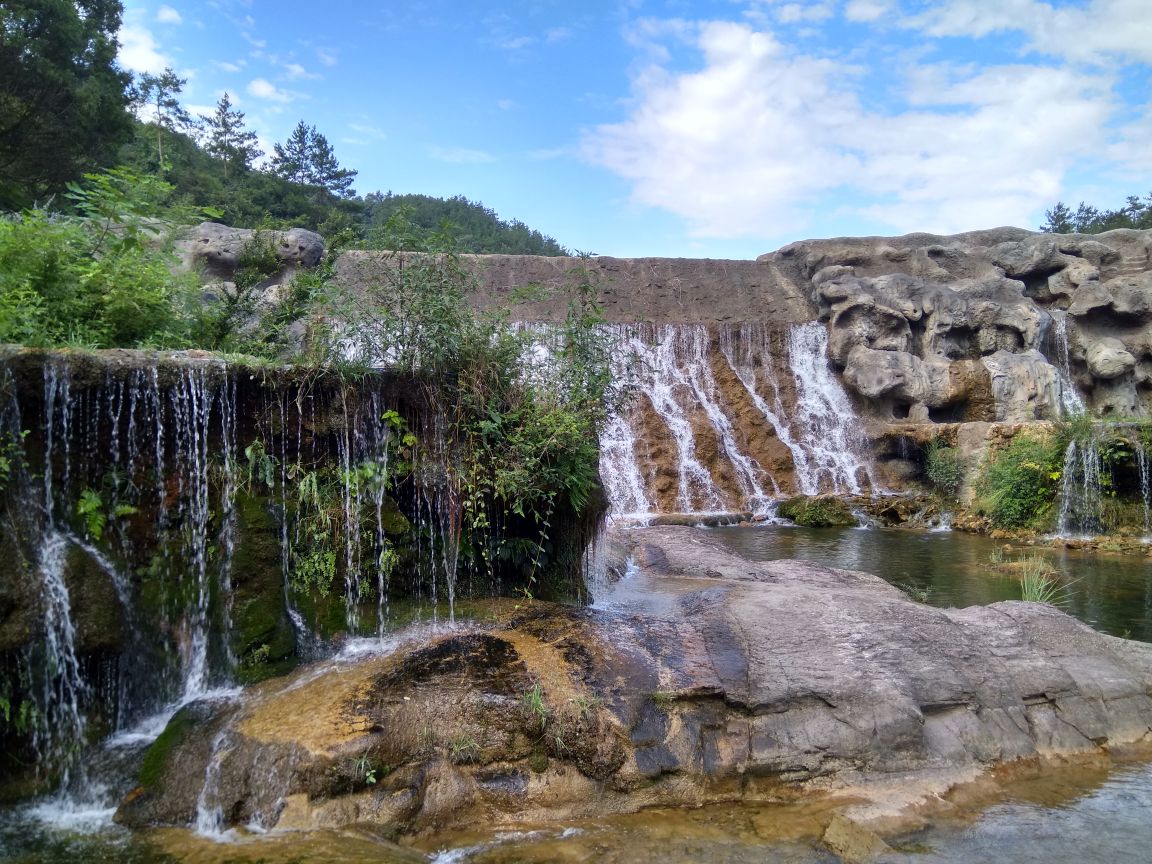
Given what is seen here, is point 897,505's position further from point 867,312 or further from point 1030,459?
point 867,312

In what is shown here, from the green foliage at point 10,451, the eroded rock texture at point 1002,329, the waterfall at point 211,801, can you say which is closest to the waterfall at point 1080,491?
the eroded rock texture at point 1002,329

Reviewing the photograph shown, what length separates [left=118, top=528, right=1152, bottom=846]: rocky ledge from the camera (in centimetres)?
415

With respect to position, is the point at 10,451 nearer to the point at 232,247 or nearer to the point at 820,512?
the point at 820,512

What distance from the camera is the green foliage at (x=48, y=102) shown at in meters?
13.8

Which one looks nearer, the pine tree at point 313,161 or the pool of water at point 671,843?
the pool of water at point 671,843

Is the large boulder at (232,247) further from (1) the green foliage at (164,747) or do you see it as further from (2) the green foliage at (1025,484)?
(2) the green foliage at (1025,484)

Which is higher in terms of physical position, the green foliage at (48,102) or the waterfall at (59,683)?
the green foliage at (48,102)

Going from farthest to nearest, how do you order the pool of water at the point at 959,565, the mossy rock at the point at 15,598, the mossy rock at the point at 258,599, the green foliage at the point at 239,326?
the pool of water at the point at 959,565 → the green foliage at the point at 239,326 → the mossy rock at the point at 258,599 → the mossy rock at the point at 15,598

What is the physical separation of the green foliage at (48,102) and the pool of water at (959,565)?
48.0ft

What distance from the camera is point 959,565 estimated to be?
11.2m

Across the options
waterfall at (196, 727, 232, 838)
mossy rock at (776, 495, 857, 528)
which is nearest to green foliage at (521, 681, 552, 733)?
waterfall at (196, 727, 232, 838)

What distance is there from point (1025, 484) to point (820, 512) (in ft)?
12.0

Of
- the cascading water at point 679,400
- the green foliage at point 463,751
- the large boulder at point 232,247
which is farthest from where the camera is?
the large boulder at point 232,247

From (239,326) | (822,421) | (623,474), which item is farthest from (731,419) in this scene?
(239,326)
